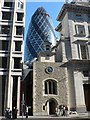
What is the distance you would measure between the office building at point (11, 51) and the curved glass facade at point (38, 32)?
46.3 m

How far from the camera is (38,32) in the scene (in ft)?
291

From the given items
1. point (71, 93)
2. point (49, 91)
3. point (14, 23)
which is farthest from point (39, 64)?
point (14, 23)

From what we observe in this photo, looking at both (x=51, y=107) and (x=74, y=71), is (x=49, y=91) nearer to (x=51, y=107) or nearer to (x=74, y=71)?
(x=51, y=107)

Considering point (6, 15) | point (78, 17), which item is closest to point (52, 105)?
point (78, 17)

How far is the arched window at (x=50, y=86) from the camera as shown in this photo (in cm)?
3070

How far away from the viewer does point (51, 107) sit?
103 feet

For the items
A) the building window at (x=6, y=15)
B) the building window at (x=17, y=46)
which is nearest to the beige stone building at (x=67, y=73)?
the building window at (x=17, y=46)

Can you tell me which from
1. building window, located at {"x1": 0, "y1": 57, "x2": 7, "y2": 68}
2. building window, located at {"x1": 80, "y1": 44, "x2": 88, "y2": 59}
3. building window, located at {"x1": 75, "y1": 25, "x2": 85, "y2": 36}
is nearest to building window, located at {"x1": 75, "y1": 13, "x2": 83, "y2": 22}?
building window, located at {"x1": 75, "y1": 25, "x2": 85, "y2": 36}

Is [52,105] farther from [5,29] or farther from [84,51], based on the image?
[5,29]

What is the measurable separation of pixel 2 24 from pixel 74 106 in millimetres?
21004

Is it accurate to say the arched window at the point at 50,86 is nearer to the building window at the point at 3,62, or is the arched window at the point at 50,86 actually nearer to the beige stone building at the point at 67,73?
the beige stone building at the point at 67,73

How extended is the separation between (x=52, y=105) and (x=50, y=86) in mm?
3268

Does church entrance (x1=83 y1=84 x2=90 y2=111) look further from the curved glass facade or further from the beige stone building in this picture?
the curved glass facade

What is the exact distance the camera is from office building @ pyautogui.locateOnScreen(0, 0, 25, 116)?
3117 centimetres
